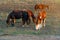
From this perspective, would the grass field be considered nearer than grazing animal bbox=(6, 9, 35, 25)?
Yes

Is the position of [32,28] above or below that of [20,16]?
below

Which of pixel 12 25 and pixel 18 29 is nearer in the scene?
pixel 18 29

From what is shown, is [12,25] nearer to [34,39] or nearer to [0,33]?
Result: [0,33]

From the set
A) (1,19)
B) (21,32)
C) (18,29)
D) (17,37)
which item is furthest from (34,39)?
(1,19)

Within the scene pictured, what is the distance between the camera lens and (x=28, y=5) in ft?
69.6

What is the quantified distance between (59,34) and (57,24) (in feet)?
7.40

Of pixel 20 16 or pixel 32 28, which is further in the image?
pixel 20 16

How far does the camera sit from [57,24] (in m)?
14.5

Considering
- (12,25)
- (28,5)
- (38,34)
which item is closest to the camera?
(38,34)

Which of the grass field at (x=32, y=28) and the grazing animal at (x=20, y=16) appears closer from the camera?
the grass field at (x=32, y=28)

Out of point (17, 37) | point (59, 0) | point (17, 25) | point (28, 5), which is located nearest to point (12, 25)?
point (17, 25)

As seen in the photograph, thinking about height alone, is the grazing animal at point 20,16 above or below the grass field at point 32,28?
above

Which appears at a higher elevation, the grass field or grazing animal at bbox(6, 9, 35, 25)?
grazing animal at bbox(6, 9, 35, 25)

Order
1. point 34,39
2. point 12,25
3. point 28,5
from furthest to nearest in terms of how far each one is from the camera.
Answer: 1. point 28,5
2. point 12,25
3. point 34,39
